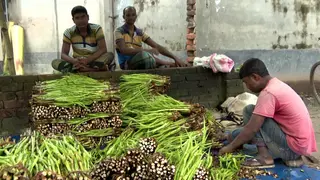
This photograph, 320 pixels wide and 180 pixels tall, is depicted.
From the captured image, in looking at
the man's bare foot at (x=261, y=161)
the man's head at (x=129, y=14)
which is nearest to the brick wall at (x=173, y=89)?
the man's head at (x=129, y=14)

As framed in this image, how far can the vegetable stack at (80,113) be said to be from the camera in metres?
3.54

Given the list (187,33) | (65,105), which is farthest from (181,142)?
(187,33)

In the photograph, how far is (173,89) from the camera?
6.27 metres

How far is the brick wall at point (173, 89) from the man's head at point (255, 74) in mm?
2337

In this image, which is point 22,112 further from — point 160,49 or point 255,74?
point 255,74

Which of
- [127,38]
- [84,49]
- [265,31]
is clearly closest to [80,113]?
[84,49]

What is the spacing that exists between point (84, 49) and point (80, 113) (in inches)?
83.3

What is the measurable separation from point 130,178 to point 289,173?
1.74 m

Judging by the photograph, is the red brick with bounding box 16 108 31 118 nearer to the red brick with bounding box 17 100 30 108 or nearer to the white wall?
the red brick with bounding box 17 100 30 108

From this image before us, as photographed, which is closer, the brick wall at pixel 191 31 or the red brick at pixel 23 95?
the red brick at pixel 23 95

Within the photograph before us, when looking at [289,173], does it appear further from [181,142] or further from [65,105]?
[65,105]

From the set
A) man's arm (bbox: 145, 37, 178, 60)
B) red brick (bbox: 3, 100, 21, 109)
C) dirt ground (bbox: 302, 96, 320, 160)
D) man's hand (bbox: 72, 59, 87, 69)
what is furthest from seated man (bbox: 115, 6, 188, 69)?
dirt ground (bbox: 302, 96, 320, 160)

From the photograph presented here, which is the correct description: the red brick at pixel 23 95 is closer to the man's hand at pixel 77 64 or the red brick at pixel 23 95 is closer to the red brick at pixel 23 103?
the red brick at pixel 23 103

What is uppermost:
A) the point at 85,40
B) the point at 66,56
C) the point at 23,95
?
the point at 85,40
